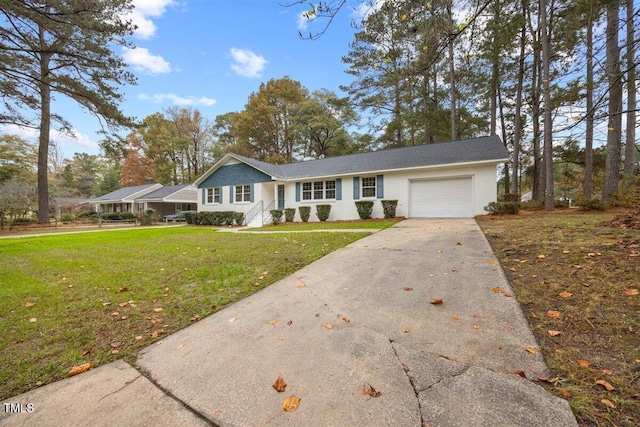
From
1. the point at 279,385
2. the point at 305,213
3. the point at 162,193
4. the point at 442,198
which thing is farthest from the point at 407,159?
the point at 162,193

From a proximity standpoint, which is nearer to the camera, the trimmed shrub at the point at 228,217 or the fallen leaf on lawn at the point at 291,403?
the fallen leaf on lawn at the point at 291,403

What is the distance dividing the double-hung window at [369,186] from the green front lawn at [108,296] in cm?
821

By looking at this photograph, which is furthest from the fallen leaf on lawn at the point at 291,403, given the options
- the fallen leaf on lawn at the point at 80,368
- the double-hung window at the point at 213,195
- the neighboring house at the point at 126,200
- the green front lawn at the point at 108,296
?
the neighboring house at the point at 126,200

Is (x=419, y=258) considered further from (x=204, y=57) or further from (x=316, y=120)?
(x=316, y=120)

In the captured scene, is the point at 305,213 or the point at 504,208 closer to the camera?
the point at 504,208

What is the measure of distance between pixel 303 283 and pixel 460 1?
4.84 metres

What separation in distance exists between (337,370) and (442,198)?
12834 millimetres

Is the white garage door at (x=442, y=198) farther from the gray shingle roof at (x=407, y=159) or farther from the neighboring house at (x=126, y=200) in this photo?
the neighboring house at (x=126, y=200)

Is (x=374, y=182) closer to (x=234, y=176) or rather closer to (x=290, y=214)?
(x=290, y=214)

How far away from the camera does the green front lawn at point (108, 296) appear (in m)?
2.47

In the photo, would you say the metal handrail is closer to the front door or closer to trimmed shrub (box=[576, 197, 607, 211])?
the front door

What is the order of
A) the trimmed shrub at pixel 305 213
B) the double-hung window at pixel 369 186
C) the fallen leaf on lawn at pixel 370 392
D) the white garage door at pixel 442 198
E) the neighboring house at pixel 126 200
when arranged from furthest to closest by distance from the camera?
the neighboring house at pixel 126 200, the trimmed shrub at pixel 305 213, the double-hung window at pixel 369 186, the white garage door at pixel 442 198, the fallen leaf on lawn at pixel 370 392

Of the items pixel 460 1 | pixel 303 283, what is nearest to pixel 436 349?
pixel 303 283

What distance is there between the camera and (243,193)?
17.9 meters
